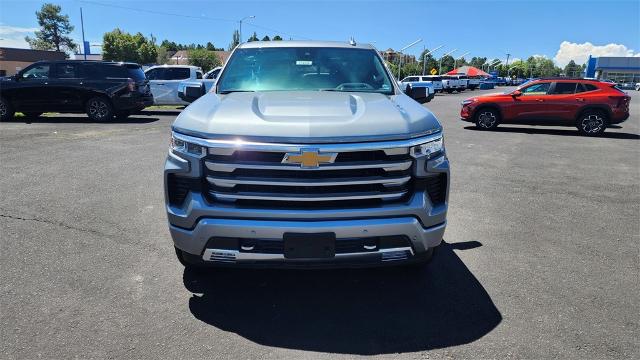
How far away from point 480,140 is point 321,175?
10.0 m

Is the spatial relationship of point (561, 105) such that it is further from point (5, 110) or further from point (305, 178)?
point (5, 110)

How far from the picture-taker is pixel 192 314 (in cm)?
317

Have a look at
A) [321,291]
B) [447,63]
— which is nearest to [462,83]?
[321,291]

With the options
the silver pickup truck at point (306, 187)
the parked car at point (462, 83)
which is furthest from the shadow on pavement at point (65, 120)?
the parked car at point (462, 83)

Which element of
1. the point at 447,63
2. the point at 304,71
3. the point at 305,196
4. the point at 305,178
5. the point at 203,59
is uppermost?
the point at 447,63

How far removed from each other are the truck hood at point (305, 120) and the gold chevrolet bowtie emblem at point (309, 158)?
8cm

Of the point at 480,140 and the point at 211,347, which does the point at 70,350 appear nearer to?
the point at 211,347

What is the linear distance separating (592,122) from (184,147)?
551 inches

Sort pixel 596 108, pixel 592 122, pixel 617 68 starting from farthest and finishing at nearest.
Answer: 1. pixel 617 68
2. pixel 592 122
3. pixel 596 108

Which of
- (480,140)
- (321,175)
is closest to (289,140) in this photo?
(321,175)

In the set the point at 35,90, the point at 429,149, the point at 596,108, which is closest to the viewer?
the point at 429,149

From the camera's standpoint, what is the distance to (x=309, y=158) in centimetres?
280

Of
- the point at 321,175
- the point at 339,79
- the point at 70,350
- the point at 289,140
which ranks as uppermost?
the point at 339,79

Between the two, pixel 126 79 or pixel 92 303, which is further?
pixel 126 79
